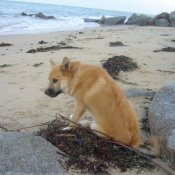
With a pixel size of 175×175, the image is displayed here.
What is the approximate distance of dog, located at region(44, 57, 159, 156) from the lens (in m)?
3.26

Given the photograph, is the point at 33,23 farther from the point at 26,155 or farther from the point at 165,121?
the point at 26,155

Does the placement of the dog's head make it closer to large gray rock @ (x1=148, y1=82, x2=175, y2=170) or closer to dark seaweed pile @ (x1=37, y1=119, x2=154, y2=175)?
dark seaweed pile @ (x1=37, y1=119, x2=154, y2=175)

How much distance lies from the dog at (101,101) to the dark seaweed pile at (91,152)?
0.16m

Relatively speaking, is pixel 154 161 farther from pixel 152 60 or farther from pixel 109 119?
pixel 152 60

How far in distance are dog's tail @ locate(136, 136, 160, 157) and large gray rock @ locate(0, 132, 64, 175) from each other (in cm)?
130

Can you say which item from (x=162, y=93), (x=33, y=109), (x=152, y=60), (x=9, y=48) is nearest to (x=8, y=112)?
(x=33, y=109)

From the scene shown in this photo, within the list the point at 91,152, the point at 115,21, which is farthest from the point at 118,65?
the point at 115,21

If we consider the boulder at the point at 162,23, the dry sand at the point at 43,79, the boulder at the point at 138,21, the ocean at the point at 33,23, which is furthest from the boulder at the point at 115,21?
the dry sand at the point at 43,79

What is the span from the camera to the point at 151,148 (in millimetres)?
3182

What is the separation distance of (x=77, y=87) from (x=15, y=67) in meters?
4.62

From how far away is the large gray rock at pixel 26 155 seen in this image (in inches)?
98.0

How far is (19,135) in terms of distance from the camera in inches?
120

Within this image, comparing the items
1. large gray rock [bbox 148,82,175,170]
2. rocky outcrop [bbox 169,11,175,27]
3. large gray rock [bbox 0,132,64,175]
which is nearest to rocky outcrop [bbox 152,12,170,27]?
rocky outcrop [bbox 169,11,175,27]

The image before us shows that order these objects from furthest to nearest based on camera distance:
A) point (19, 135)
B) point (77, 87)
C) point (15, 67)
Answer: point (15, 67) < point (77, 87) < point (19, 135)
